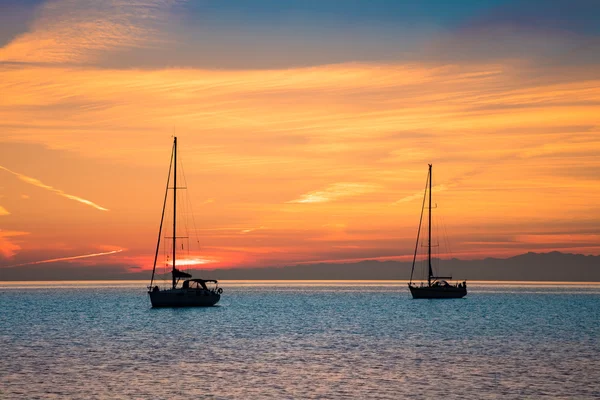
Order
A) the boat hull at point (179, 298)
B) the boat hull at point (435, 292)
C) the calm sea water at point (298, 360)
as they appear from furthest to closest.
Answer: the boat hull at point (435, 292) < the boat hull at point (179, 298) < the calm sea water at point (298, 360)

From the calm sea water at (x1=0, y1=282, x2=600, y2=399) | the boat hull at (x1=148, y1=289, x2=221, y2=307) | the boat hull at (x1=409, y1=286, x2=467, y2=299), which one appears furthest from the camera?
the boat hull at (x1=409, y1=286, x2=467, y2=299)

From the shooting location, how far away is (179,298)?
115 metres

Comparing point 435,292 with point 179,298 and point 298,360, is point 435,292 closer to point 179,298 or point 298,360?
point 179,298

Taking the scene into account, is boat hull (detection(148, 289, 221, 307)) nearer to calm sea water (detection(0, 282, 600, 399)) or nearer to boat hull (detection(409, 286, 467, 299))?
calm sea water (detection(0, 282, 600, 399))

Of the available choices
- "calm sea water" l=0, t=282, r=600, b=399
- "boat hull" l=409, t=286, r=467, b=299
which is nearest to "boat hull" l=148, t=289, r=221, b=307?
"calm sea water" l=0, t=282, r=600, b=399

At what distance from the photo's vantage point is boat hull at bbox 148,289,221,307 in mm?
114875

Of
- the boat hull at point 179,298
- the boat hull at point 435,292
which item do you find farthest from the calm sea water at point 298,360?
the boat hull at point 435,292

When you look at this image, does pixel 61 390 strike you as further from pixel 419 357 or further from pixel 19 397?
pixel 419 357

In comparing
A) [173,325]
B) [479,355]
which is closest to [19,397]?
[479,355]

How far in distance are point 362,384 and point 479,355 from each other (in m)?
19.3

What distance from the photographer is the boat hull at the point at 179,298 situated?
11488 cm

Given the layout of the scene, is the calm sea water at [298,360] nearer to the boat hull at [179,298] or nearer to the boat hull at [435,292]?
the boat hull at [179,298]

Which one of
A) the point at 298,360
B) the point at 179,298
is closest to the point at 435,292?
the point at 179,298

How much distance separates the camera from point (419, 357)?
6166 cm
